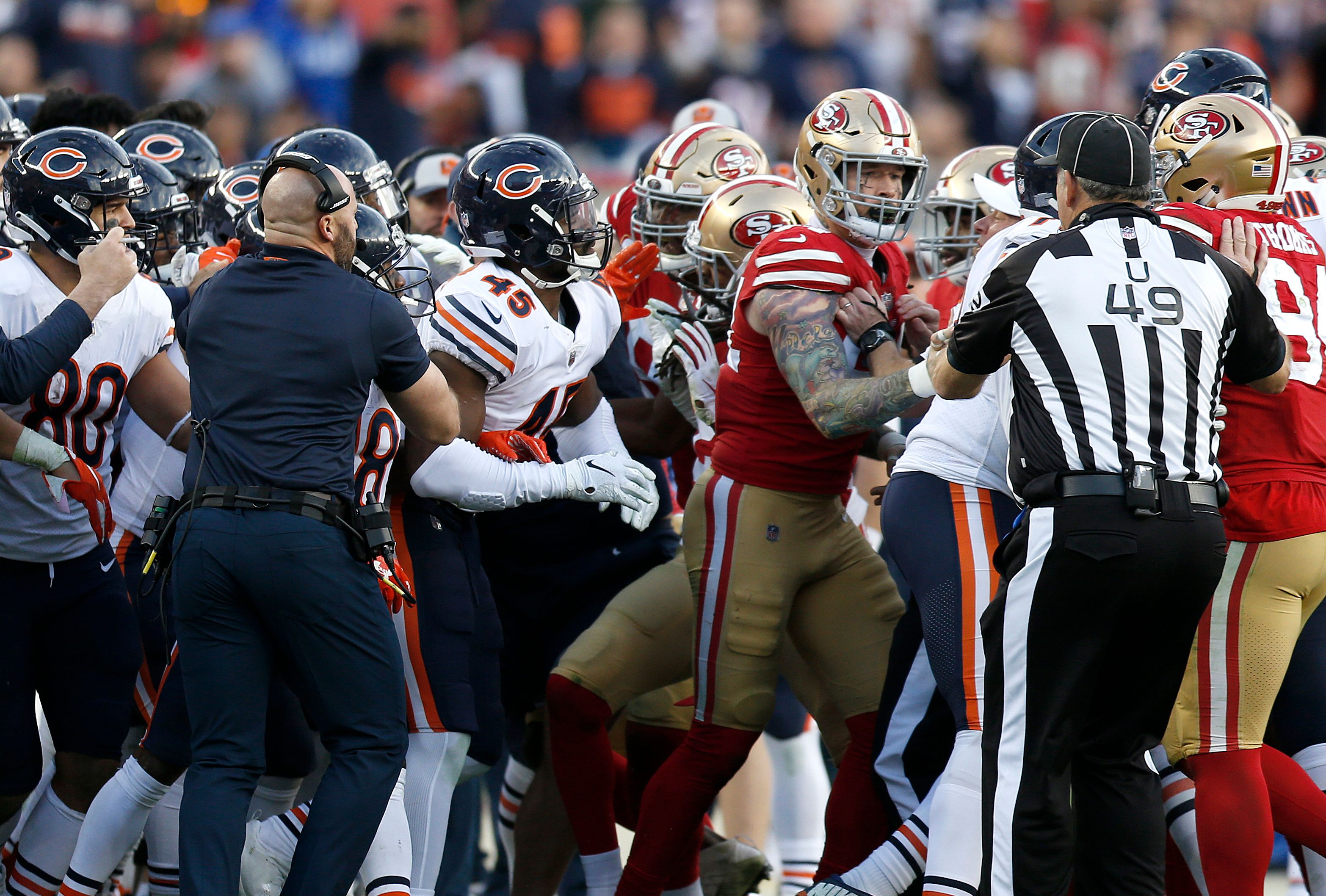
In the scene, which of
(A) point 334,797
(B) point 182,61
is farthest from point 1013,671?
(B) point 182,61

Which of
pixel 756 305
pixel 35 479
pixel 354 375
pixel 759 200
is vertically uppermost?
pixel 759 200

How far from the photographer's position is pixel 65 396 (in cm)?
420

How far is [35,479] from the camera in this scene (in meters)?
4.19

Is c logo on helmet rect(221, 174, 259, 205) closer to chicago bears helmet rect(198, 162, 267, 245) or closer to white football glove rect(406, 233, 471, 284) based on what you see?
chicago bears helmet rect(198, 162, 267, 245)

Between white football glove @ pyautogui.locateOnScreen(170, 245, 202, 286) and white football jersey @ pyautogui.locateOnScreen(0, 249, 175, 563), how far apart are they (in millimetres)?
669

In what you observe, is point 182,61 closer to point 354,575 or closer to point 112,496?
point 112,496

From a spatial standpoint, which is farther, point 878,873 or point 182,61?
point 182,61

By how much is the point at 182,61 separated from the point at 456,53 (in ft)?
6.19

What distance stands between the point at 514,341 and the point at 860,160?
3.46ft

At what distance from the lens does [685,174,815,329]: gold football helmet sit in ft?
16.0

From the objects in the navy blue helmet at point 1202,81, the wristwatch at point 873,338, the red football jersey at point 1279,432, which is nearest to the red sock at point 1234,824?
the red football jersey at point 1279,432

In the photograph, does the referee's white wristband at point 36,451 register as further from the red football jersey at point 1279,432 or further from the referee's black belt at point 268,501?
the red football jersey at point 1279,432

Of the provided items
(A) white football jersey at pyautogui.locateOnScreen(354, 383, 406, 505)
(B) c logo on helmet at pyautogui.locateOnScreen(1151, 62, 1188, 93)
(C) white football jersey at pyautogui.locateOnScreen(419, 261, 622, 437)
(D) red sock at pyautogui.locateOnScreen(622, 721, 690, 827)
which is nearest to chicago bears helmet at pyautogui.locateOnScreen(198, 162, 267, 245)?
(C) white football jersey at pyautogui.locateOnScreen(419, 261, 622, 437)

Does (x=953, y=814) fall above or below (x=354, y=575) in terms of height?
below
